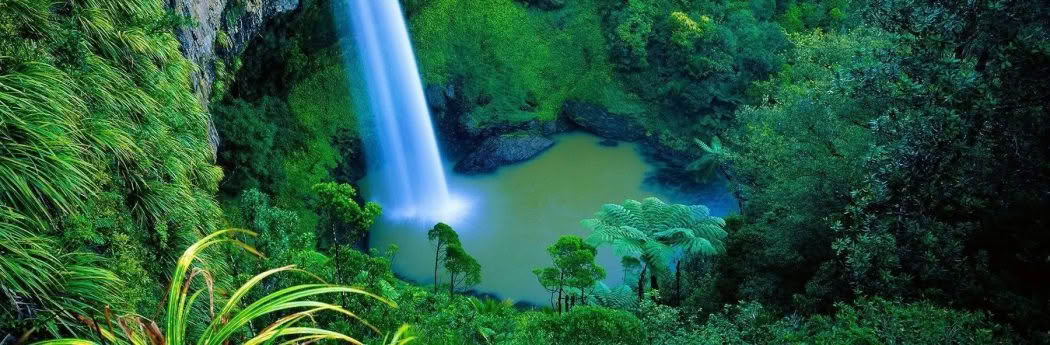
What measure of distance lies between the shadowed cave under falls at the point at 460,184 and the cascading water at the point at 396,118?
3 centimetres

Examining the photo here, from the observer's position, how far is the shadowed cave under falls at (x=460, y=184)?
1573 cm

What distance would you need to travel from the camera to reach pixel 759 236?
32.9ft

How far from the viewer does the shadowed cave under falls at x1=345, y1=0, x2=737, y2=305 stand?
51.6 ft

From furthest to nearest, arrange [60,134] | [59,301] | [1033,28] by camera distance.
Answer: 1. [1033,28]
2. [60,134]
3. [59,301]

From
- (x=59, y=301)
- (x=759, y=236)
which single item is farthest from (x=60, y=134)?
(x=759, y=236)

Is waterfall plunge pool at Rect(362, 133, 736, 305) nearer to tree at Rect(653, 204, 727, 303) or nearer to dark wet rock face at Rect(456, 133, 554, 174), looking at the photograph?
dark wet rock face at Rect(456, 133, 554, 174)

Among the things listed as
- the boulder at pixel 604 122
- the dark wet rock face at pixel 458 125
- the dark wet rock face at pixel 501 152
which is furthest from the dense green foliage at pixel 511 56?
the dark wet rock face at pixel 501 152

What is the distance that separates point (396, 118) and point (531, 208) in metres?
4.54

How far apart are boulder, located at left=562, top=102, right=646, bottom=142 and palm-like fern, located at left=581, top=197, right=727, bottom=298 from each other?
7498 mm

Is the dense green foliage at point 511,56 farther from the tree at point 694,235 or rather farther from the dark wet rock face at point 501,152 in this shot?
the tree at point 694,235

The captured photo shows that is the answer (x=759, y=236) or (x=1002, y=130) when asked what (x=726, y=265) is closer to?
(x=759, y=236)

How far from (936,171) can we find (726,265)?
524 cm

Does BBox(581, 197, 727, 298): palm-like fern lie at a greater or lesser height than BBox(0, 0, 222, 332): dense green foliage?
lesser

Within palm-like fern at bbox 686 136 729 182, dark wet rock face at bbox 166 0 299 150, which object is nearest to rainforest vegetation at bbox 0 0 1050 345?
dark wet rock face at bbox 166 0 299 150
